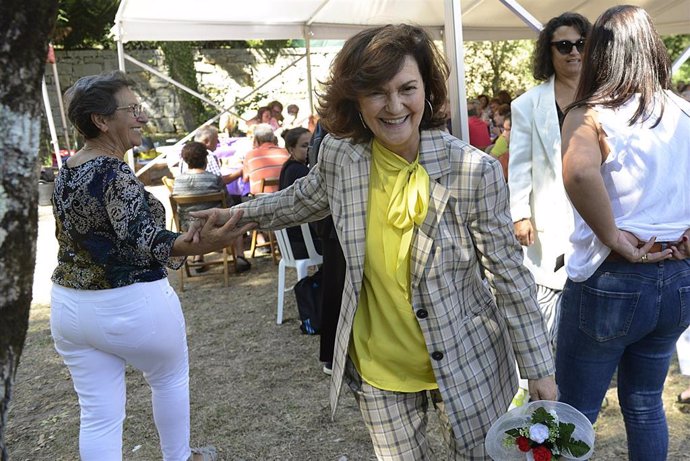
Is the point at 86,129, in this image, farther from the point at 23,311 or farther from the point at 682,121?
the point at 682,121

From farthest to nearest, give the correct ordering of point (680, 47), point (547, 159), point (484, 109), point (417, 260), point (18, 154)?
point (680, 47) < point (484, 109) < point (547, 159) < point (417, 260) < point (18, 154)

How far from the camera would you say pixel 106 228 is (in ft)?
7.35

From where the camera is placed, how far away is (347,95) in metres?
1.77

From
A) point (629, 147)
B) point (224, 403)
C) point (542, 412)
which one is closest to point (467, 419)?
point (542, 412)

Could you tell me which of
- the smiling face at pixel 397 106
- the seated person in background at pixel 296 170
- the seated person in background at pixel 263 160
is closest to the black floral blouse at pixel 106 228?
the smiling face at pixel 397 106

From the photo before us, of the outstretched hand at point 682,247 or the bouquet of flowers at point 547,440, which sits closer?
the bouquet of flowers at point 547,440

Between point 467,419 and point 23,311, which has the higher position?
point 23,311

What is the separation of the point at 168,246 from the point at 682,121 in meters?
1.67

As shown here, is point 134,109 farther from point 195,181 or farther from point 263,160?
point 263,160

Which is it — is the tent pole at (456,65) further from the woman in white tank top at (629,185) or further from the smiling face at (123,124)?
the smiling face at (123,124)

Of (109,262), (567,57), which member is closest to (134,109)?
(109,262)

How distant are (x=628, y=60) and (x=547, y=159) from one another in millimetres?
969

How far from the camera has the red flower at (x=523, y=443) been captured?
1665 mm

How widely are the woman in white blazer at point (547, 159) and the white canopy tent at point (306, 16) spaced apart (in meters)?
3.80
